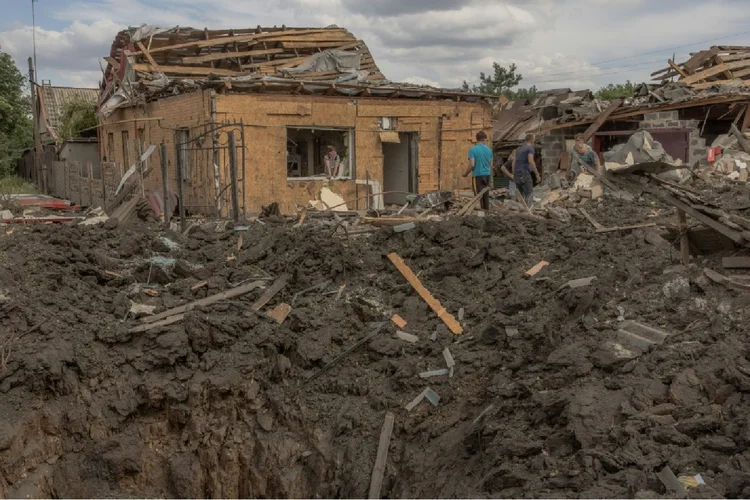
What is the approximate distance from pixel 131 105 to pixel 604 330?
17.0 meters

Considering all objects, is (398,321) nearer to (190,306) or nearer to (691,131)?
(190,306)

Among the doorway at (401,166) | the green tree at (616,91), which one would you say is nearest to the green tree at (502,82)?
the green tree at (616,91)

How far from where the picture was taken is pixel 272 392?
8.09 meters

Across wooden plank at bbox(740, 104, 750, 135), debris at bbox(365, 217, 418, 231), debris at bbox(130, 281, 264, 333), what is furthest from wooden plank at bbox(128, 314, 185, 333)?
wooden plank at bbox(740, 104, 750, 135)

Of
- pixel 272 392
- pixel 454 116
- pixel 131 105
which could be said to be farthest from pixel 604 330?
pixel 131 105

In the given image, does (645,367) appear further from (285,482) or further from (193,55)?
(193,55)

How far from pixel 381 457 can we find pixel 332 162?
1090 centimetres

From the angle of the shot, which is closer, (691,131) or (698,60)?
(691,131)

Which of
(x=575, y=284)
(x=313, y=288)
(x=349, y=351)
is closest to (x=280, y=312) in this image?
(x=313, y=288)

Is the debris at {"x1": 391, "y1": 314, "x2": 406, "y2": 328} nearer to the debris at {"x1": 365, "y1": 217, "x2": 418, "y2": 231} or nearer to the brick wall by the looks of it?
the debris at {"x1": 365, "y1": 217, "x2": 418, "y2": 231}

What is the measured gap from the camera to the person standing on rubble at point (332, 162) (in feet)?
56.1

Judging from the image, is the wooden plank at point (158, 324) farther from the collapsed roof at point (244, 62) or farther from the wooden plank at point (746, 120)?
the wooden plank at point (746, 120)

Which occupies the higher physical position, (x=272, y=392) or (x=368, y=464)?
(x=272, y=392)

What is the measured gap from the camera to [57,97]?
3775cm
